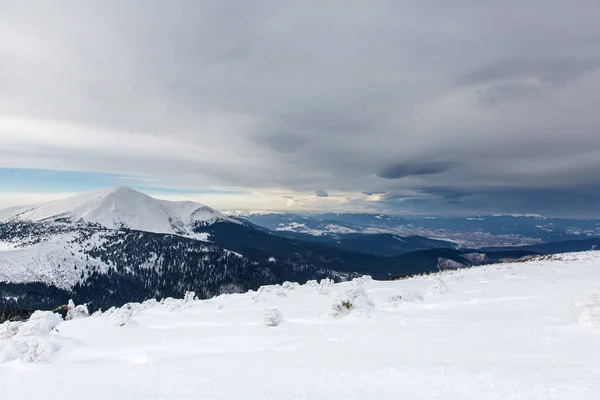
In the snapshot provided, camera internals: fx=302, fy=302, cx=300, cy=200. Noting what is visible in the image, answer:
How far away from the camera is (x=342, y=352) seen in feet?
49.2

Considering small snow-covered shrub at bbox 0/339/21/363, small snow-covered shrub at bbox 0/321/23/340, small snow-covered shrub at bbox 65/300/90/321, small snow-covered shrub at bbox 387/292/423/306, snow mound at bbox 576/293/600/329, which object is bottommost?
small snow-covered shrub at bbox 65/300/90/321

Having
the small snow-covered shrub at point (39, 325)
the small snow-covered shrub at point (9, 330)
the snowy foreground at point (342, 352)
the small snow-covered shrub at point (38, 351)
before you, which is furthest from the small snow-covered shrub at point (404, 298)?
the small snow-covered shrub at point (9, 330)

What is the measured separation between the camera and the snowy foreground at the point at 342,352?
35.6ft

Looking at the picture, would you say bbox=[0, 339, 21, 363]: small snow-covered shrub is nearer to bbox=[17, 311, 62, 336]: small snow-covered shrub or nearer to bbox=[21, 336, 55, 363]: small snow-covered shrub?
bbox=[21, 336, 55, 363]: small snow-covered shrub

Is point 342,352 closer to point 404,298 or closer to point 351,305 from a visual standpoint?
point 351,305

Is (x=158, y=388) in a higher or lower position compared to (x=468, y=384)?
lower

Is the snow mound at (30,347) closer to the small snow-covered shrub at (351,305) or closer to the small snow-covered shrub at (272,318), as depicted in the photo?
the small snow-covered shrub at (272,318)

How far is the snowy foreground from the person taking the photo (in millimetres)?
10844

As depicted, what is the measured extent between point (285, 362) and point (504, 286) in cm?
2381

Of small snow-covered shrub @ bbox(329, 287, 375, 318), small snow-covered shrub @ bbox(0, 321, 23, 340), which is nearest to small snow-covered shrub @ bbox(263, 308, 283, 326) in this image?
small snow-covered shrub @ bbox(329, 287, 375, 318)

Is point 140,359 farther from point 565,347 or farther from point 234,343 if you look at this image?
point 565,347

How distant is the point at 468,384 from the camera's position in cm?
1038

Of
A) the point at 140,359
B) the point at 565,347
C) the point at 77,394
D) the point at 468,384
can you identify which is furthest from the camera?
the point at 140,359

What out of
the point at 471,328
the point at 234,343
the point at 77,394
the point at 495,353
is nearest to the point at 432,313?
the point at 471,328
